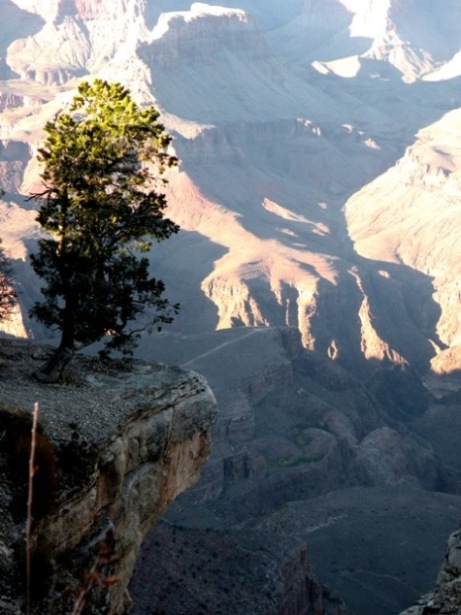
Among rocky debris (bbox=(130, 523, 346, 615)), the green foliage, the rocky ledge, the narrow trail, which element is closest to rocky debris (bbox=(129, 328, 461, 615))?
the narrow trail

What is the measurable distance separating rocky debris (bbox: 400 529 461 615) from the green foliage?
12394 millimetres

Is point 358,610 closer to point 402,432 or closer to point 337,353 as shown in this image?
point 402,432

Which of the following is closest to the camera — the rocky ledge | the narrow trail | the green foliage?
the rocky ledge

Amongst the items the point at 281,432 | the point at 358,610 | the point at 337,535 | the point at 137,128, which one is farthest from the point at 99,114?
the point at 281,432

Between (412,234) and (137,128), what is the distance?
16250 cm

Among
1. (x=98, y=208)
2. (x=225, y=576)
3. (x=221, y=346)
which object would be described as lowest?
(x=225, y=576)

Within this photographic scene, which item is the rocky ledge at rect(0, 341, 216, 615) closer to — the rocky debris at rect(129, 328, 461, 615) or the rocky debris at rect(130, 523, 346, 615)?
the rocky debris at rect(130, 523, 346, 615)

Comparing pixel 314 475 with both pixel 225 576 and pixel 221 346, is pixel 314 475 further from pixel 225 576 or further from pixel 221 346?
pixel 225 576

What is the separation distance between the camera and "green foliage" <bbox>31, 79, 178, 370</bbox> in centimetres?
2767

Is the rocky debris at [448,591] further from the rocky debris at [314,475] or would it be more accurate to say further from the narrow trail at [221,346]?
the narrow trail at [221,346]

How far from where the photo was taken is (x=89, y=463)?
23.0 meters

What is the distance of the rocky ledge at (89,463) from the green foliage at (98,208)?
235 cm

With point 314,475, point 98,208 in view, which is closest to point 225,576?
point 98,208

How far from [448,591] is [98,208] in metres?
15.0
